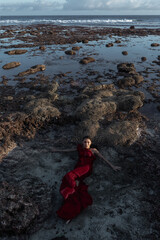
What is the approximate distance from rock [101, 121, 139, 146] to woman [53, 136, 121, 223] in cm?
126

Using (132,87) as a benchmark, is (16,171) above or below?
below

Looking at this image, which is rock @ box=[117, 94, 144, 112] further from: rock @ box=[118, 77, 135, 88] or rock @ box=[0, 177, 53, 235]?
rock @ box=[0, 177, 53, 235]

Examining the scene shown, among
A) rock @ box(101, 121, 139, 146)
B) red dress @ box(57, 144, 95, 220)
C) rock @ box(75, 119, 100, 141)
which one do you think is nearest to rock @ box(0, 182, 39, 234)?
red dress @ box(57, 144, 95, 220)

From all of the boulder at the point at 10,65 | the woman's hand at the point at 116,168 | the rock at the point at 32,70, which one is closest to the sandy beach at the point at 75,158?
the woman's hand at the point at 116,168

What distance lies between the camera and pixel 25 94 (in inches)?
398

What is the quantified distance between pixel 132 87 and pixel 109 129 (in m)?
5.77

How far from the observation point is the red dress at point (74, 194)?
3.79 meters

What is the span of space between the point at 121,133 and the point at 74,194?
10.4ft

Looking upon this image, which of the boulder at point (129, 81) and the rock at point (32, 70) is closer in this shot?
the boulder at point (129, 81)

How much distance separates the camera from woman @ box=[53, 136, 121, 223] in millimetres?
3801

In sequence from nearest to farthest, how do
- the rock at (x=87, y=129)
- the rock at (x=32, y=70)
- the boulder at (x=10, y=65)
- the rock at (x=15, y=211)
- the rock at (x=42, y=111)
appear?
the rock at (x=15, y=211), the rock at (x=87, y=129), the rock at (x=42, y=111), the rock at (x=32, y=70), the boulder at (x=10, y=65)

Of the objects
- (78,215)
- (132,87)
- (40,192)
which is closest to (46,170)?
(40,192)

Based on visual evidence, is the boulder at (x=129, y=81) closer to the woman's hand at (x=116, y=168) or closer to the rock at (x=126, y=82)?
the rock at (x=126, y=82)

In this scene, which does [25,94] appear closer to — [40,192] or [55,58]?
[40,192]
